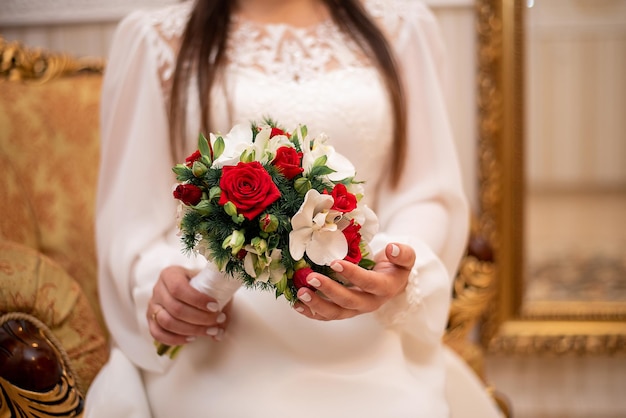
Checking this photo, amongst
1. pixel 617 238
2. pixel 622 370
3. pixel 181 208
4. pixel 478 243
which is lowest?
pixel 622 370

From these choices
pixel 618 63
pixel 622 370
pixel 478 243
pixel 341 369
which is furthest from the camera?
pixel 622 370

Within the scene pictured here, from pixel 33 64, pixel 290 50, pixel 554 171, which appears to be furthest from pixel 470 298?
pixel 33 64

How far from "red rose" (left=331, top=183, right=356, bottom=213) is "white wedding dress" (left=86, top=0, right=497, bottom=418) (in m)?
0.29

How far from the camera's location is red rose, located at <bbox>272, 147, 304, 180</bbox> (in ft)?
2.30

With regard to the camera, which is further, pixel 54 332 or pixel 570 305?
pixel 570 305

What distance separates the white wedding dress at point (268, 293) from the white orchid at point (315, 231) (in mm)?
270

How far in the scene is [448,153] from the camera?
1.19 metres

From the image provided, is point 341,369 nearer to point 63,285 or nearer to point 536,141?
point 63,285

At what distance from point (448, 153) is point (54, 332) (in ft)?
2.46

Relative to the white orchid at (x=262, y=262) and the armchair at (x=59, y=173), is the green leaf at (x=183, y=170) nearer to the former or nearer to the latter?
the white orchid at (x=262, y=262)

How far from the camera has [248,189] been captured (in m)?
0.66

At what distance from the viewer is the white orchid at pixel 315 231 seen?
68 centimetres

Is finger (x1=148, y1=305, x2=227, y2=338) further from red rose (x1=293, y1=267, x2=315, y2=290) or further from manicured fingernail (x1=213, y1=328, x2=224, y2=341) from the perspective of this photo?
red rose (x1=293, y1=267, x2=315, y2=290)

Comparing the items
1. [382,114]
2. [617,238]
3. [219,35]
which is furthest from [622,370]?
[219,35]
